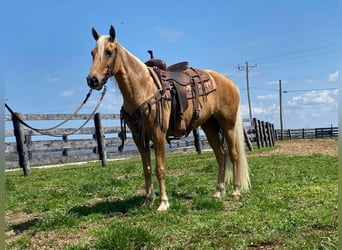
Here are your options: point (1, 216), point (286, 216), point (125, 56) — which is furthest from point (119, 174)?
point (1, 216)

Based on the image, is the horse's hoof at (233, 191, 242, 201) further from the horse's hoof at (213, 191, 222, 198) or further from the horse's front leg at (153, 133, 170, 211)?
the horse's front leg at (153, 133, 170, 211)

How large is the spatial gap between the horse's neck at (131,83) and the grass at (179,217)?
1.46 metres

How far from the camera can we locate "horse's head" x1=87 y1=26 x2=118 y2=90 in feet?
15.4

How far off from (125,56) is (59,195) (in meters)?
2.98

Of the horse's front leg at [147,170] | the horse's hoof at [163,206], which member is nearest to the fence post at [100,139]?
the horse's front leg at [147,170]

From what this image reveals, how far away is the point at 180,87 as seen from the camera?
5934mm

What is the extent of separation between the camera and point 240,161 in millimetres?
6828

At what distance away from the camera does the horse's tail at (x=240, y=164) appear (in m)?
6.62

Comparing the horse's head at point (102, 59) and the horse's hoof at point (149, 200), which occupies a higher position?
the horse's head at point (102, 59)

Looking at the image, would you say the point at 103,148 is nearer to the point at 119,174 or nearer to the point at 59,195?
the point at 119,174

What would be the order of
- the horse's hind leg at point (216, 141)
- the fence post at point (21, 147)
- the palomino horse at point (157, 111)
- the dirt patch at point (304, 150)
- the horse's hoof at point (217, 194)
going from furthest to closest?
the dirt patch at point (304, 150), the fence post at point (21, 147), the horse's hind leg at point (216, 141), the horse's hoof at point (217, 194), the palomino horse at point (157, 111)

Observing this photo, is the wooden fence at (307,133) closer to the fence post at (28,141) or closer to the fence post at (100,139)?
the fence post at (100,139)

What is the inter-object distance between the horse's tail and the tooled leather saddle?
3.01 ft

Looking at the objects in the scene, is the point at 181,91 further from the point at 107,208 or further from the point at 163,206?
the point at 107,208
